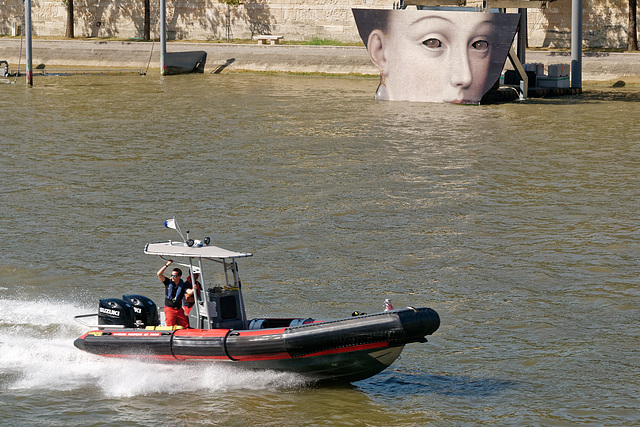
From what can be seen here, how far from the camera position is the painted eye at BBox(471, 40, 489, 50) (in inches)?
1724

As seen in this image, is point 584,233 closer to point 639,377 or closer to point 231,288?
point 639,377

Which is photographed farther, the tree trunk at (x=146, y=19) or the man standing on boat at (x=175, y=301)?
the tree trunk at (x=146, y=19)

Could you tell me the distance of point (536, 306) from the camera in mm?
17484

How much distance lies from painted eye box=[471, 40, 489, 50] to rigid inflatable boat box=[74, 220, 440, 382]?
30.8 meters

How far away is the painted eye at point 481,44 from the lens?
43781 mm

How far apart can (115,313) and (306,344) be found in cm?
325

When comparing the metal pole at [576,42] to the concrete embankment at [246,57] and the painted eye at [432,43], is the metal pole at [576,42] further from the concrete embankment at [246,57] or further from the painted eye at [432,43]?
the painted eye at [432,43]

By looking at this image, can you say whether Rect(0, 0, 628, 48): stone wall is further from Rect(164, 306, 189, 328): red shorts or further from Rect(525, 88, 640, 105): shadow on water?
Rect(164, 306, 189, 328): red shorts

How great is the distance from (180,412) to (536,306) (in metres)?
6.99

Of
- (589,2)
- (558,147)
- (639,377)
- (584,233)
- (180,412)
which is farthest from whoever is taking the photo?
(589,2)

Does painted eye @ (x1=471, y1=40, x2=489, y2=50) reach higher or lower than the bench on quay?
lower

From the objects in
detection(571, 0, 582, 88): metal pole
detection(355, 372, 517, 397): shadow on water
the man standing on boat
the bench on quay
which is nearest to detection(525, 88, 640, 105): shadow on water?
detection(571, 0, 582, 88): metal pole

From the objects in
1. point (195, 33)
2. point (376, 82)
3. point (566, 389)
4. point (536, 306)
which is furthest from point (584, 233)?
point (195, 33)

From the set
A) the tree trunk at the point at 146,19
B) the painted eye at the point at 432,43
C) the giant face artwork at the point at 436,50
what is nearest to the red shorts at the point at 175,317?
the giant face artwork at the point at 436,50
